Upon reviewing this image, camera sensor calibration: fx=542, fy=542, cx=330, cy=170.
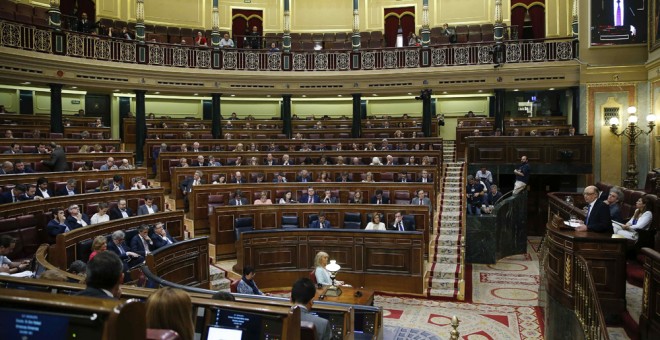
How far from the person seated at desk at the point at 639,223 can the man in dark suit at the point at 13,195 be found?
7.98m

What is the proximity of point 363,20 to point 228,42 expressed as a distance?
19.4ft

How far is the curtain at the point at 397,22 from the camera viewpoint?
2031cm

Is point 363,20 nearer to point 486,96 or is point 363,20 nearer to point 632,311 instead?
point 486,96

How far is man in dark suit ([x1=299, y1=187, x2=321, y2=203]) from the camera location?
33.9 feet

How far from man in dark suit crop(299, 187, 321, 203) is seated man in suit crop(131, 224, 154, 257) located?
354 centimetres

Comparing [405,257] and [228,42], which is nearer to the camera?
[405,257]

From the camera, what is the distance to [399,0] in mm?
20266

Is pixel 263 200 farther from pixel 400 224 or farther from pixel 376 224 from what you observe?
pixel 400 224

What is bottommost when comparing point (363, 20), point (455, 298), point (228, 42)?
point (455, 298)

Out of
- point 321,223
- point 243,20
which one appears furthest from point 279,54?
point 321,223

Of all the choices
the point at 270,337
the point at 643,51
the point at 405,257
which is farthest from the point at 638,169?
the point at 270,337

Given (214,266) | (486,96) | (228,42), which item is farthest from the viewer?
(486,96)

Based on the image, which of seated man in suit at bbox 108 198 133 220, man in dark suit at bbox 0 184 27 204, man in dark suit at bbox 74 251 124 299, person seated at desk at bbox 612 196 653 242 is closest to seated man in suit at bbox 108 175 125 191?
seated man in suit at bbox 108 198 133 220

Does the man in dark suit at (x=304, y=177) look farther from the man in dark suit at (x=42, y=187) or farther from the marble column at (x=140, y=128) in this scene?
the marble column at (x=140, y=128)
